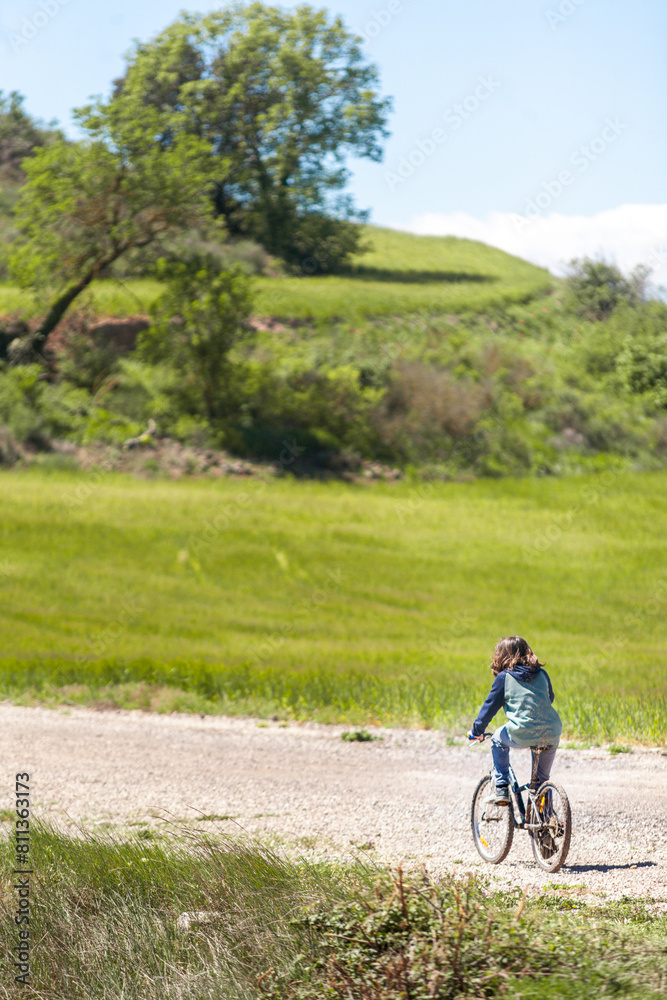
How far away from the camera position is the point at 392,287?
5316cm

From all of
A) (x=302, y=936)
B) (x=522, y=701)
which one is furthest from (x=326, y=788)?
(x=302, y=936)

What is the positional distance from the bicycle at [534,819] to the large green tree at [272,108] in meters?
46.9

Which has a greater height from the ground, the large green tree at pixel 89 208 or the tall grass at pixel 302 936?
the large green tree at pixel 89 208

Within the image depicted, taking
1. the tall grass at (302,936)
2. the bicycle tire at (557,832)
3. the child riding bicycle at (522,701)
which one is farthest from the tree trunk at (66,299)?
the bicycle tire at (557,832)

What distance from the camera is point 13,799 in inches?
346

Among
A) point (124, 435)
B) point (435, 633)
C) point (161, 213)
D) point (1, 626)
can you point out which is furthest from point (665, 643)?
point (161, 213)

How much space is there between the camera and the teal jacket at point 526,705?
578 cm

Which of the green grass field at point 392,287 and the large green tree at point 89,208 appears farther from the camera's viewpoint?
the green grass field at point 392,287

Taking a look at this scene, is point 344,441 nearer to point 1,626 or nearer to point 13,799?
point 1,626

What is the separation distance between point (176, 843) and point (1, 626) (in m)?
12.0

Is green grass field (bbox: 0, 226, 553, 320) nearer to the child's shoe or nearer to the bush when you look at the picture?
the bush

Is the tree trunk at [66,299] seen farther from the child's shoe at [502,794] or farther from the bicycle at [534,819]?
the child's shoe at [502,794]

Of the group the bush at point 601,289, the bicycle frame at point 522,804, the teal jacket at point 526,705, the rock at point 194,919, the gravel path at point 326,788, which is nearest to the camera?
the rock at point 194,919

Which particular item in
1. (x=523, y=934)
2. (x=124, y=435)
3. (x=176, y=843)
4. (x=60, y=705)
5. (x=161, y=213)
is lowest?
(x=60, y=705)
